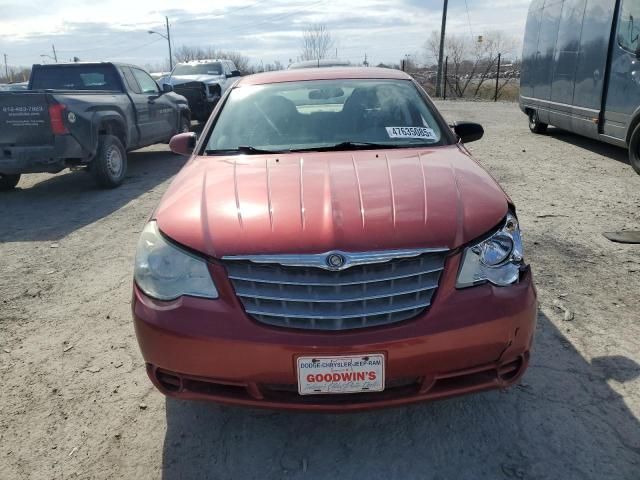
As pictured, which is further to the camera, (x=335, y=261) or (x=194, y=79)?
(x=194, y=79)

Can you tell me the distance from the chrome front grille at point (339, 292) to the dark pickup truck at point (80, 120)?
5.73m

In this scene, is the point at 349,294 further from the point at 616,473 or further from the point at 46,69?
the point at 46,69

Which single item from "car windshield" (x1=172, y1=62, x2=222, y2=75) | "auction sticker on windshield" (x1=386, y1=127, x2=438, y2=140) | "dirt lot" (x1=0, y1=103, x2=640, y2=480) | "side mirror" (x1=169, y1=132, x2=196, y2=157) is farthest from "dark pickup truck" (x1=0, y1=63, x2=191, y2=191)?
"car windshield" (x1=172, y1=62, x2=222, y2=75)

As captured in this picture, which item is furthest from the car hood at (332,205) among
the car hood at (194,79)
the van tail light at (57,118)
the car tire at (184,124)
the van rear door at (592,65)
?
the car hood at (194,79)

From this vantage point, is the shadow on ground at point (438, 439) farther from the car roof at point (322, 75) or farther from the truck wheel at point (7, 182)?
the truck wheel at point (7, 182)

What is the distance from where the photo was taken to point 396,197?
2289mm

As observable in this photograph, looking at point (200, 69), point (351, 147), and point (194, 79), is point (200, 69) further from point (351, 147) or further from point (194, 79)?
point (351, 147)

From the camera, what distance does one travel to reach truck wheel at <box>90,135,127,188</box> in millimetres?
7258

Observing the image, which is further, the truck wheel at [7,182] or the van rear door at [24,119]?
the truck wheel at [7,182]

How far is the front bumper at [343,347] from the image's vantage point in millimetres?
1951

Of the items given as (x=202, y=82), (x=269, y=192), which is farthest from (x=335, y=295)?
(x=202, y=82)

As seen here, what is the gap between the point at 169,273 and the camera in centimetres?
215

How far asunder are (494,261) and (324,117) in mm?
1695

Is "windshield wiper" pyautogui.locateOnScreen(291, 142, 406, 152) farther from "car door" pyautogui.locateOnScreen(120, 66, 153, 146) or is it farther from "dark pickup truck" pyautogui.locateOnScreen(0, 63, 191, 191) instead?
"car door" pyautogui.locateOnScreen(120, 66, 153, 146)
